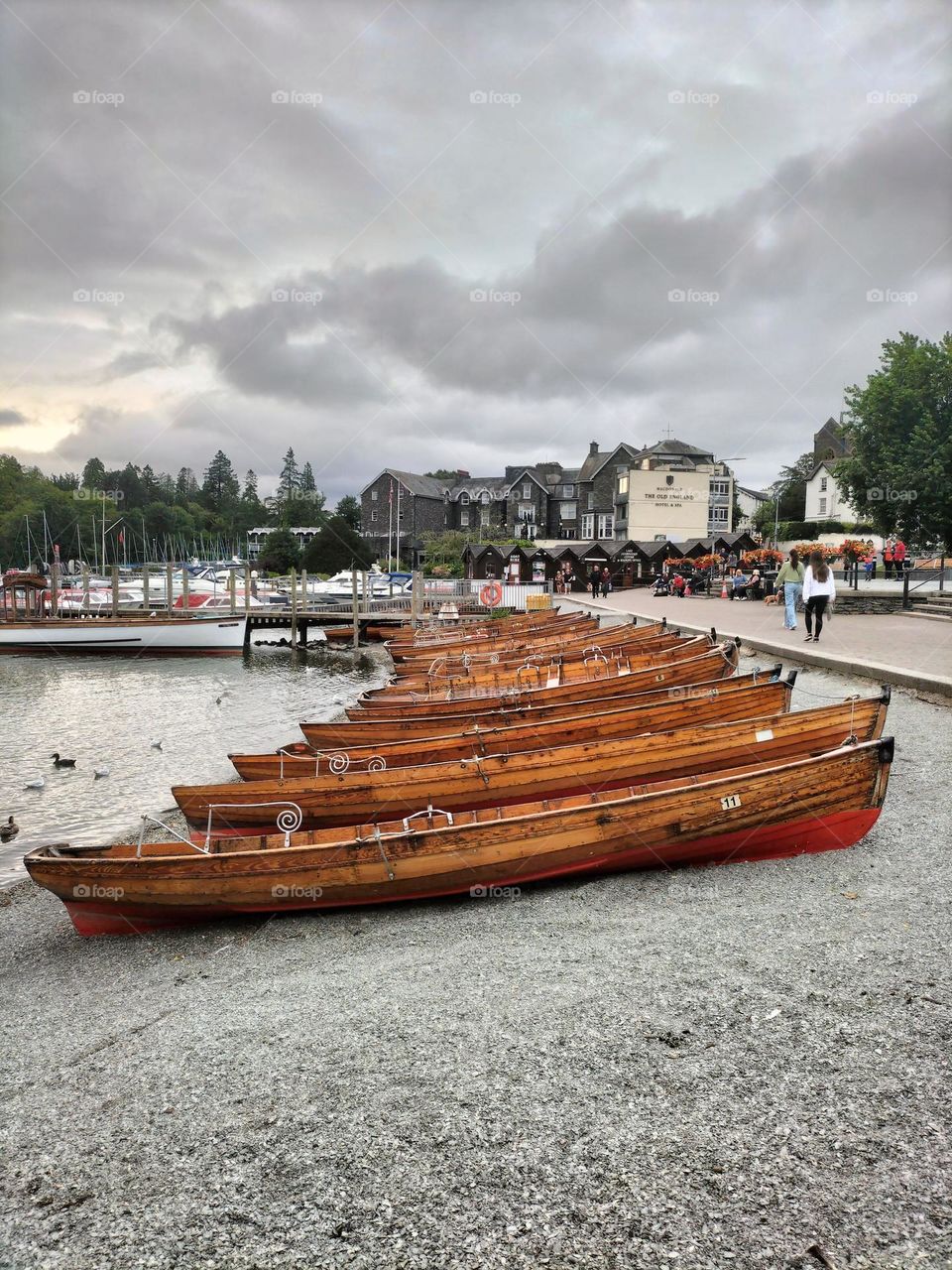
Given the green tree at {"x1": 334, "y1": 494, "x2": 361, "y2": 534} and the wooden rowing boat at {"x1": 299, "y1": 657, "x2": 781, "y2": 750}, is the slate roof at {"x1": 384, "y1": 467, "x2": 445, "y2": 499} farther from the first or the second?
the wooden rowing boat at {"x1": 299, "y1": 657, "x2": 781, "y2": 750}

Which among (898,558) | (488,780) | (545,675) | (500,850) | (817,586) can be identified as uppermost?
(898,558)

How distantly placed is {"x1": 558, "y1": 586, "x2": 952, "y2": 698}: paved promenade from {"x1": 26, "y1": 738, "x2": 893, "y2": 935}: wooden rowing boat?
617 centimetres

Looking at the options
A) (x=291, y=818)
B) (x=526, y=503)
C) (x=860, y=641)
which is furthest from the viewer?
(x=526, y=503)

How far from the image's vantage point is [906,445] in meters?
41.1

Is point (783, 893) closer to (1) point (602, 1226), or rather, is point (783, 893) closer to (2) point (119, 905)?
(1) point (602, 1226)

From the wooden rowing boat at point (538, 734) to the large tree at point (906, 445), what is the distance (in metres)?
35.1

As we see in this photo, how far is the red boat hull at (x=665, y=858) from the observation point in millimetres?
6270

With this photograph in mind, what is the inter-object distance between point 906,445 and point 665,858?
1686 inches

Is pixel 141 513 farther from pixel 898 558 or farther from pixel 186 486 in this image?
pixel 898 558

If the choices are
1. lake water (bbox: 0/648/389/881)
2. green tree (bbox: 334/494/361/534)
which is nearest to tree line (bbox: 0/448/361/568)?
green tree (bbox: 334/494/361/534)

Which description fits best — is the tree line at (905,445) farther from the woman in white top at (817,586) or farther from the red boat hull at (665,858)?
the red boat hull at (665,858)

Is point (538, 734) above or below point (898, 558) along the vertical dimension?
below

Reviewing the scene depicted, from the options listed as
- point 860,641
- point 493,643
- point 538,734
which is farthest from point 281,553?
point 538,734

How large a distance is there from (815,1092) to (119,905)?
17.4ft
